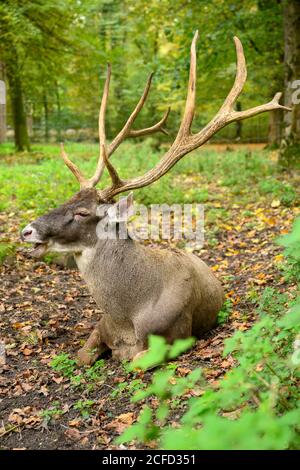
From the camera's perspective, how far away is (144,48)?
3556 cm

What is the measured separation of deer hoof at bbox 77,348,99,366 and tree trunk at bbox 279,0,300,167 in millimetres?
7937

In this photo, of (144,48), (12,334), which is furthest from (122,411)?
(144,48)

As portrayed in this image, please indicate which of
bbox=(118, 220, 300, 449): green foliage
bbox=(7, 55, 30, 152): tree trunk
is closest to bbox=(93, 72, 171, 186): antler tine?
bbox=(118, 220, 300, 449): green foliage

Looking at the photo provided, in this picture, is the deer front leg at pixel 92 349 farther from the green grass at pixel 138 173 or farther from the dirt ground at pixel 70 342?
the green grass at pixel 138 173

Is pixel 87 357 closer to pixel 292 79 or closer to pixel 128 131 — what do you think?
pixel 128 131

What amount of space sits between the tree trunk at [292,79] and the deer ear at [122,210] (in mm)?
7485

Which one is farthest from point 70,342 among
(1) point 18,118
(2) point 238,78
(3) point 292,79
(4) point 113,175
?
(1) point 18,118

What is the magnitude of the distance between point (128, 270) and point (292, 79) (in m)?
8.21

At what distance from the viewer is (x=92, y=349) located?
5293 mm

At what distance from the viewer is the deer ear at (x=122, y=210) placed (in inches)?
203

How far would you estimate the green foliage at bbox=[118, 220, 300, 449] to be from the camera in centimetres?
219

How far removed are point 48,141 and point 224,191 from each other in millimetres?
24100

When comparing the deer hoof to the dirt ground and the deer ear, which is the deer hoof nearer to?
the dirt ground
